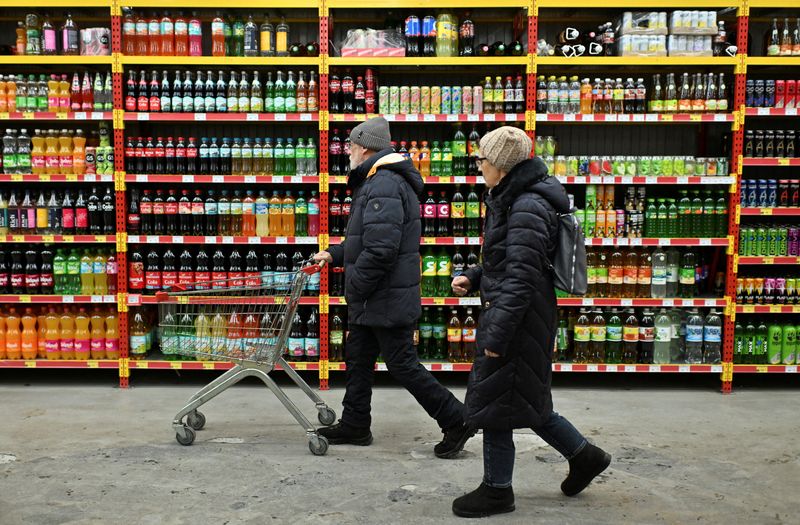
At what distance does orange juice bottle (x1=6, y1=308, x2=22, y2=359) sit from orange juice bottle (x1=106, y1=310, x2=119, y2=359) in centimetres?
66

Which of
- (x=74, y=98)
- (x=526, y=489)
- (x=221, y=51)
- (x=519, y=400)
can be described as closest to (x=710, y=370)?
(x=526, y=489)

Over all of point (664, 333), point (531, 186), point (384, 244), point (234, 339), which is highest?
point (531, 186)

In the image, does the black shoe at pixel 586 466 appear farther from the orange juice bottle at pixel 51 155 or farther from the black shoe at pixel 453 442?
the orange juice bottle at pixel 51 155

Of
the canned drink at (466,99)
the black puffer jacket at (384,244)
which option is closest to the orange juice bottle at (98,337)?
the black puffer jacket at (384,244)

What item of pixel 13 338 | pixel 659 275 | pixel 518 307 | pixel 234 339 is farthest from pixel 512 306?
pixel 13 338

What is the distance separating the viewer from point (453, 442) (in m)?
4.32

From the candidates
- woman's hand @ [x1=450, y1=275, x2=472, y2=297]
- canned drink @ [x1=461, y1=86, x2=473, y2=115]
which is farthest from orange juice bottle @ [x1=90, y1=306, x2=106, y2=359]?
woman's hand @ [x1=450, y1=275, x2=472, y2=297]

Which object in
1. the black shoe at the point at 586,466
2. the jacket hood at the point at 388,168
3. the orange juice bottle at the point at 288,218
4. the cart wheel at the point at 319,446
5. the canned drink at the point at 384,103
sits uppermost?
the canned drink at the point at 384,103

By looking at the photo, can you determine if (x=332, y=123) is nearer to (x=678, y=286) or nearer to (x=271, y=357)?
(x=271, y=357)

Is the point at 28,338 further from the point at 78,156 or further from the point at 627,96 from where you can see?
the point at 627,96

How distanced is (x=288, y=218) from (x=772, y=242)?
3663 millimetres

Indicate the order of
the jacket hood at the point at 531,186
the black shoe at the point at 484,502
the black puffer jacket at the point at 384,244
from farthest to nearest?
the black puffer jacket at the point at 384,244
the black shoe at the point at 484,502
the jacket hood at the point at 531,186

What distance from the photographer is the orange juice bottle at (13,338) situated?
5.93 metres

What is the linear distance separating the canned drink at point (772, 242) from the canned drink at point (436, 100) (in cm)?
265
